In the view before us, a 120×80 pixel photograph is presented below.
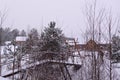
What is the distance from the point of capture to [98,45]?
798cm

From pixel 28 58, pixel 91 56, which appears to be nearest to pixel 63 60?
pixel 28 58

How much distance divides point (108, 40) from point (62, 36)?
914 centimetres

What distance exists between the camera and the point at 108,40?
7.71 meters

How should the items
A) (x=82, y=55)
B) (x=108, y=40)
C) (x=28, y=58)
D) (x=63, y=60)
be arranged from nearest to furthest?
(x=108, y=40) < (x=82, y=55) < (x=28, y=58) < (x=63, y=60)

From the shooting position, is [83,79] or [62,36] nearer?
[83,79]

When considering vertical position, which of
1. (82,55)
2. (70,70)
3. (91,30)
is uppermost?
(91,30)

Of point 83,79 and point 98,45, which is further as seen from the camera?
point 83,79

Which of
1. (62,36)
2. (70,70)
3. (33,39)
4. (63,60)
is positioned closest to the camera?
(63,60)

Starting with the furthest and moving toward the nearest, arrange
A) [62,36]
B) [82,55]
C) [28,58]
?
1. [62,36]
2. [28,58]
3. [82,55]

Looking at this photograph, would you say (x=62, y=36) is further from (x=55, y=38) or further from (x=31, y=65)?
(x=31, y=65)

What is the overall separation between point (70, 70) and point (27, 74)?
398cm

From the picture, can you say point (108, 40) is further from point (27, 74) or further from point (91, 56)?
point (27, 74)

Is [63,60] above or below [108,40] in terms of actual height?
below

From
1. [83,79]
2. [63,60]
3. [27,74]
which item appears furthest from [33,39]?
[83,79]
